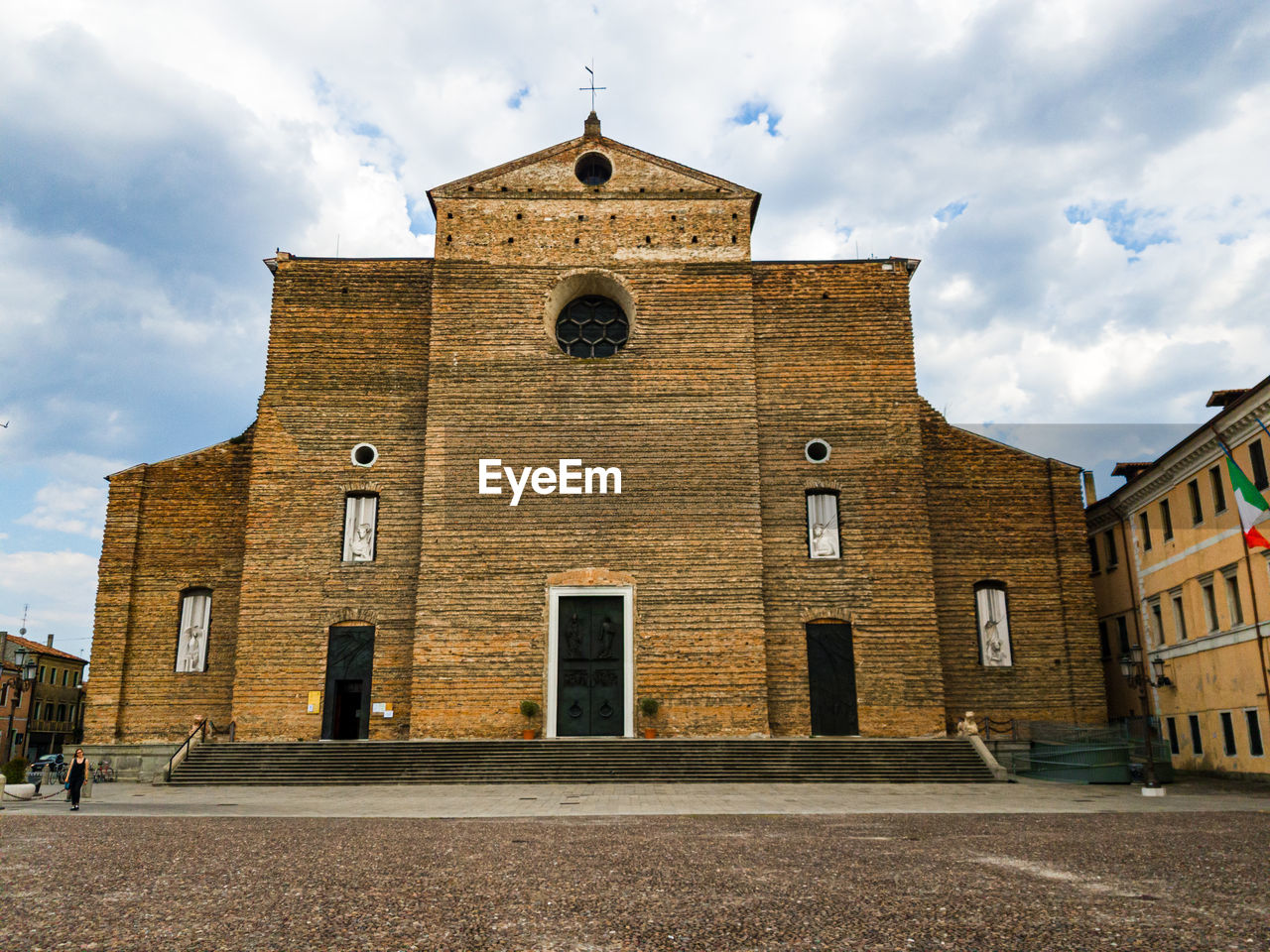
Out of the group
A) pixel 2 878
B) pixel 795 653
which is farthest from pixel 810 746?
pixel 2 878

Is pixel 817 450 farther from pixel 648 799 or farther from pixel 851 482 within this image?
pixel 648 799

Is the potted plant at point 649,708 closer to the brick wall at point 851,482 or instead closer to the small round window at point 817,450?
the brick wall at point 851,482

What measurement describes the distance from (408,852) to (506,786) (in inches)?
372

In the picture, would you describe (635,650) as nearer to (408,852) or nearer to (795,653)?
(795,653)

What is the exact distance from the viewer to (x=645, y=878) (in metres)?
7.96

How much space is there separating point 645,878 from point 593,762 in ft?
40.0

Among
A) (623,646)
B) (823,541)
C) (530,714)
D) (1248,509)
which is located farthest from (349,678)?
(1248,509)

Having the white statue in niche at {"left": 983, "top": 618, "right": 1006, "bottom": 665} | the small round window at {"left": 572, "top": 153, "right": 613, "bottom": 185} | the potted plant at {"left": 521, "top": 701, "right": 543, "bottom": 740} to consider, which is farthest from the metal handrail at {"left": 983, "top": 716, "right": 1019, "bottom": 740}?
the small round window at {"left": 572, "top": 153, "right": 613, "bottom": 185}

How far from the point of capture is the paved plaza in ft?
19.7

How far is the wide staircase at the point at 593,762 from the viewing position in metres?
19.5

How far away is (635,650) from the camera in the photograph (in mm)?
22484

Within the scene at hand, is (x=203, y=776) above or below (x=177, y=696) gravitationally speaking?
below

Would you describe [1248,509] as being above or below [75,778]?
above

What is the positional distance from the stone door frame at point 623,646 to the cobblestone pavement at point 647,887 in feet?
33.5
